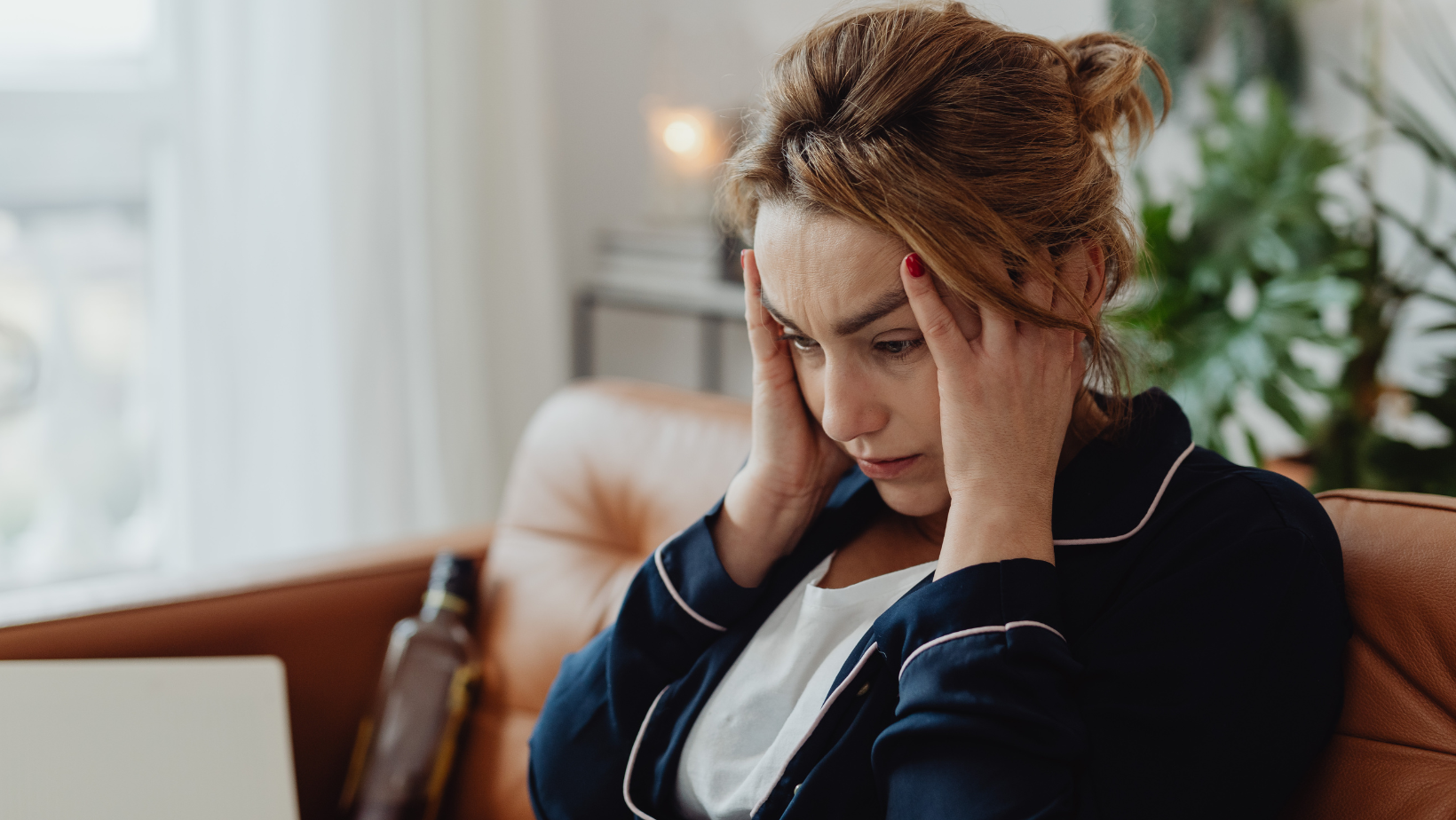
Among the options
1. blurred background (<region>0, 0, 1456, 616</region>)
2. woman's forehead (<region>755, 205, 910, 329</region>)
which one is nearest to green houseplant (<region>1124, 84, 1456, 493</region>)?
blurred background (<region>0, 0, 1456, 616</region>)

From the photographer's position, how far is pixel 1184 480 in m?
0.84

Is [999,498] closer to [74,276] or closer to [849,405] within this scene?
[849,405]

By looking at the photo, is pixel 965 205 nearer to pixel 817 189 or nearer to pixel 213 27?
pixel 817 189

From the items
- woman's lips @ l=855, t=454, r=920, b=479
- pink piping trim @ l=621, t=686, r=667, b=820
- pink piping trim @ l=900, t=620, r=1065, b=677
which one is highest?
woman's lips @ l=855, t=454, r=920, b=479

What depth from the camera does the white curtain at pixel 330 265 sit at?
207cm

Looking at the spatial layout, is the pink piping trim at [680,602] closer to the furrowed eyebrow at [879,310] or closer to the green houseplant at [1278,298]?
the furrowed eyebrow at [879,310]

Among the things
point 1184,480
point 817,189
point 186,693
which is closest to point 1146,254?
point 1184,480

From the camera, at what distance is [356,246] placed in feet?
7.08

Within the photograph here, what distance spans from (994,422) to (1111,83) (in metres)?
0.28

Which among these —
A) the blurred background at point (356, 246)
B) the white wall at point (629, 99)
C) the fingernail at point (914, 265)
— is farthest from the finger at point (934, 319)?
the white wall at point (629, 99)

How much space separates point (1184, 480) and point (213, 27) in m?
1.87

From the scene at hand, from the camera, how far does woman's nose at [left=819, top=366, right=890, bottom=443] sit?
84cm

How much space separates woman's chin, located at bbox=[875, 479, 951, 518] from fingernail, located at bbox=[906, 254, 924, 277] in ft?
0.62

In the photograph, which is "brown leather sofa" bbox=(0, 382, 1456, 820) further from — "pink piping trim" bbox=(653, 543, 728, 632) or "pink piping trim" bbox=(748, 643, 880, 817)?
"pink piping trim" bbox=(748, 643, 880, 817)
